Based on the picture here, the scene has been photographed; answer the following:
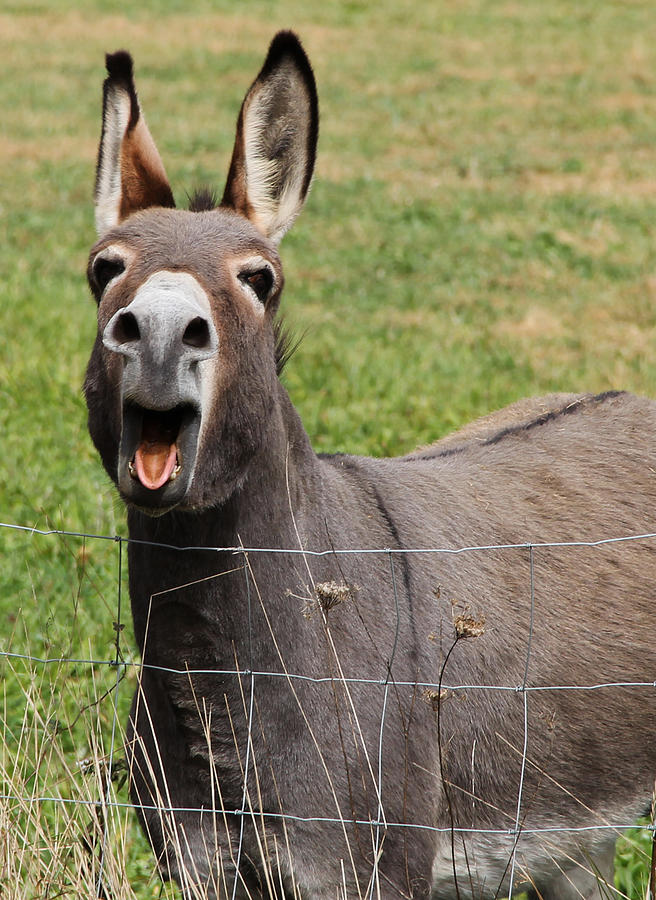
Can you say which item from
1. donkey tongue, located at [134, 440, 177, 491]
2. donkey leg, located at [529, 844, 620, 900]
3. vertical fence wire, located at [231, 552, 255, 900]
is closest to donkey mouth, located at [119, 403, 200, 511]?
donkey tongue, located at [134, 440, 177, 491]

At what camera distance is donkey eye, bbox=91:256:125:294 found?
118 inches

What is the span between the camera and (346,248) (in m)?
13.3

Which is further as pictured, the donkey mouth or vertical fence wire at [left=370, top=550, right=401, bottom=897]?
vertical fence wire at [left=370, top=550, right=401, bottom=897]

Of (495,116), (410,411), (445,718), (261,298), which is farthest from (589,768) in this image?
(495,116)

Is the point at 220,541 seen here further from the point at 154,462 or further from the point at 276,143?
the point at 276,143

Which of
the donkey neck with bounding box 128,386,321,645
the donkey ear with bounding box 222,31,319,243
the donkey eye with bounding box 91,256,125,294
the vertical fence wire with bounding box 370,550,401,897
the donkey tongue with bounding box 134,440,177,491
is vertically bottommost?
the vertical fence wire with bounding box 370,550,401,897

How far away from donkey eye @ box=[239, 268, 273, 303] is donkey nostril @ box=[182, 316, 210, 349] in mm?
389

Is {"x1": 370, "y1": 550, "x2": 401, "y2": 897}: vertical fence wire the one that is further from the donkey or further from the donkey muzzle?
the donkey muzzle

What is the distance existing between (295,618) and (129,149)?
1521 mm

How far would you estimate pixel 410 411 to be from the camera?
8047 millimetres

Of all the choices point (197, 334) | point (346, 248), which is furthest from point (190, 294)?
point (346, 248)

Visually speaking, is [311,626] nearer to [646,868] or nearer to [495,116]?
[646,868]

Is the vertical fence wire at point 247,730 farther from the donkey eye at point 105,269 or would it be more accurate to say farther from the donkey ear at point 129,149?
the donkey ear at point 129,149

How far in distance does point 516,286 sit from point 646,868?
8353 mm
